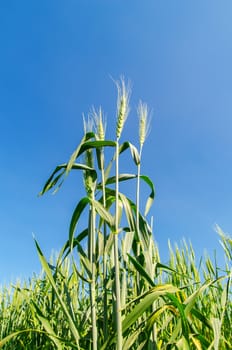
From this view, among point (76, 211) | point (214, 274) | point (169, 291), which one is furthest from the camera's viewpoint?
point (214, 274)

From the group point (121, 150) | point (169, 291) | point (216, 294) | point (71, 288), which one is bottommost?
point (169, 291)

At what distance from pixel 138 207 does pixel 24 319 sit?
4.29ft

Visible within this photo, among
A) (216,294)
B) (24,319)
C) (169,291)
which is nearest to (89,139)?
(169,291)

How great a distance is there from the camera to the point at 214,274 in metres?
2.02

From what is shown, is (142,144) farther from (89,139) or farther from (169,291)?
(169,291)

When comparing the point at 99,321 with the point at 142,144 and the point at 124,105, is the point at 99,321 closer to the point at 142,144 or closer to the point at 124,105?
the point at 142,144

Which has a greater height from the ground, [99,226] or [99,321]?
[99,226]

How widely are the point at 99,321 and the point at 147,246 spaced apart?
394 mm

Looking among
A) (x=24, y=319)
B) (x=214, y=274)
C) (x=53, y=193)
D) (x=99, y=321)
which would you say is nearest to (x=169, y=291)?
(x=99, y=321)

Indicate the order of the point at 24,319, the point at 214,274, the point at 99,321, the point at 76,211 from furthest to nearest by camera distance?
the point at 24,319 < the point at 214,274 < the point at 99,321 < the point at 76,211

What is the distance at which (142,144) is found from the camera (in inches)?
69.4

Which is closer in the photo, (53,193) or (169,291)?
(169,291)

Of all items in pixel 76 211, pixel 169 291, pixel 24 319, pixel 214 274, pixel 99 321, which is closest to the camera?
pixel 169 291

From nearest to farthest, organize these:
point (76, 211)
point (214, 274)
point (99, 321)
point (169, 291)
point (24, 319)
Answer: point (169, 291)
point (76, 211)
point (99, 321)
point (214, 274)
point (24, 319)
